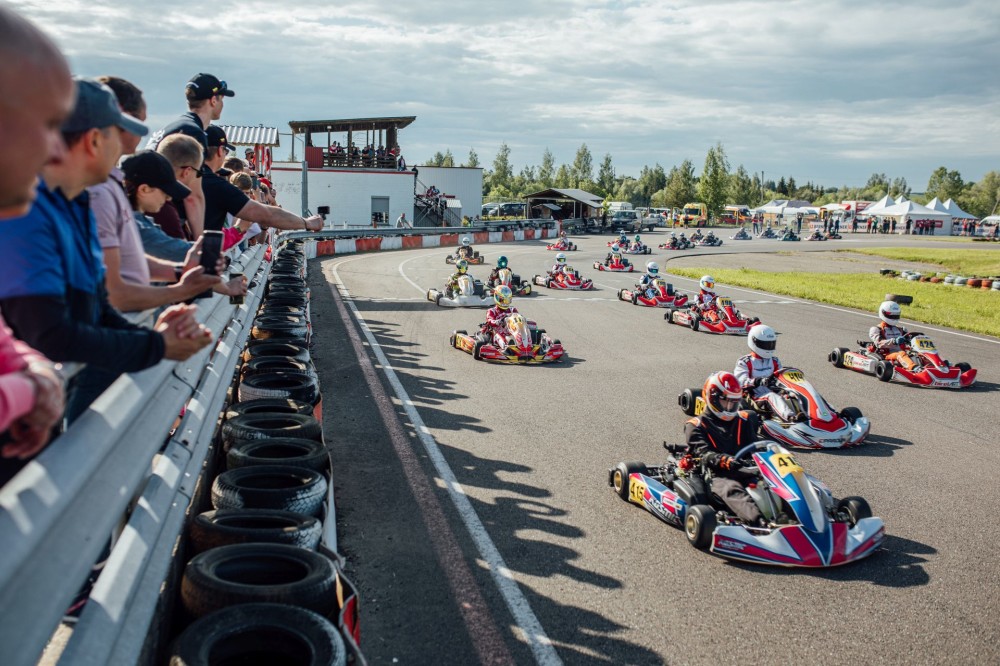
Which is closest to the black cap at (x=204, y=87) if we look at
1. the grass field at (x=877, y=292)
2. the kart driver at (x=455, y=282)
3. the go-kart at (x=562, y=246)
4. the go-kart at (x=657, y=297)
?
the kart driver at (x=455, y=282)

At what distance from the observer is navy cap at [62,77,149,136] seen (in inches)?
84.0

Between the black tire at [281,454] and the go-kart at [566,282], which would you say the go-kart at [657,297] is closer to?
the go-kart at [566,282]

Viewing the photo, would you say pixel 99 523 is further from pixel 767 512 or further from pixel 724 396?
pixel 724 396

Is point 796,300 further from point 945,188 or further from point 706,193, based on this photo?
point 945,188

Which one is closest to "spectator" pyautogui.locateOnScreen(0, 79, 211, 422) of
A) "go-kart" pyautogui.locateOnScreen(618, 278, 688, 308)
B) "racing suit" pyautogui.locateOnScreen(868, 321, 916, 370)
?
"racing suit" pyautogui.locateOnScreen(868, 321, 916, 370)

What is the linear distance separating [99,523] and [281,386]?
14.2 feet

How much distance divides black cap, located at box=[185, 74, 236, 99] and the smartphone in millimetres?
3519

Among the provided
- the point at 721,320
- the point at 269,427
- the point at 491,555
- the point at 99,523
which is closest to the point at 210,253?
the point at 99,523

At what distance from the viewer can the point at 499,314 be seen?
13.2 m

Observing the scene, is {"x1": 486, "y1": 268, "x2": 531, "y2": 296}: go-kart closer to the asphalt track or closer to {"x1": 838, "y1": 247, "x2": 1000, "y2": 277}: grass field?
the asphalt track

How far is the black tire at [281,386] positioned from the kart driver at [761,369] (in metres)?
4.89

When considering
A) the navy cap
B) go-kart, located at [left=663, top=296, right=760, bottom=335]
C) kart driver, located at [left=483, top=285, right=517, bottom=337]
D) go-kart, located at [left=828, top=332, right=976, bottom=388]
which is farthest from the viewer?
go-kart, located at [left=663, top=296, right=760, bottom=335]

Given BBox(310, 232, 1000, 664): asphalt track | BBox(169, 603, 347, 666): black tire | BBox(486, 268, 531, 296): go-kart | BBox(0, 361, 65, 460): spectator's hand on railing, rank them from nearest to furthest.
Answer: BBox(0, 361, 65, 460): spectator's hand on railing
BBox(169, 603, 347, 666): black tire
BBox(310, 232, 1000, 664): asphalt track
BBox(486, 268, 531, 296): go-kart

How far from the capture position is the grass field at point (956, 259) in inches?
1380
